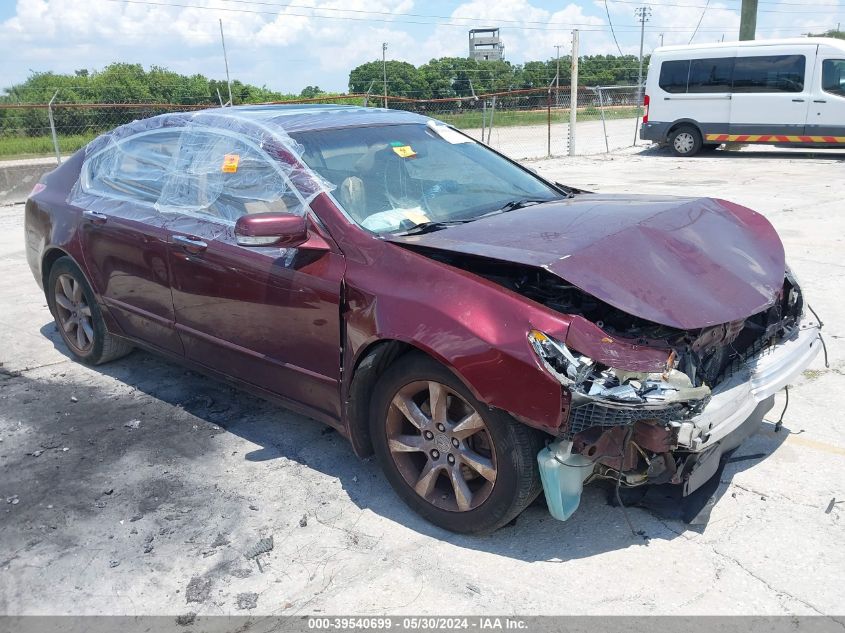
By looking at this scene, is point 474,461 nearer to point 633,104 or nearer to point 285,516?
point 285,516

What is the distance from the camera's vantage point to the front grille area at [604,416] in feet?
8.94

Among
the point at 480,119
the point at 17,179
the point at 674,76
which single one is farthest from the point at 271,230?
the point at 480,119

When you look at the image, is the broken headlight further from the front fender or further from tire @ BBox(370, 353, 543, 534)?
tire @ BBox(370, 353, 543, 534)

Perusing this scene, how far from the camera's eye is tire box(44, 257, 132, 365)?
5129 mm

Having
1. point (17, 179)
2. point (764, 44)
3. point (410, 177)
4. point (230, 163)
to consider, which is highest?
point (764, 44)

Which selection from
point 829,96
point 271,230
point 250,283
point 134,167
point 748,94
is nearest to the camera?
point 271,230

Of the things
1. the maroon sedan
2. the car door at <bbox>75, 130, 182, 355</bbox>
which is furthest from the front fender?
the car door at <bbox>75, 130, 182, 355</bbox>

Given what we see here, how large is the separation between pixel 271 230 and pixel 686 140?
17039mm

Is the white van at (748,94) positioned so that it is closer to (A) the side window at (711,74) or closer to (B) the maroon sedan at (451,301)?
(A) the side window at (711,74)

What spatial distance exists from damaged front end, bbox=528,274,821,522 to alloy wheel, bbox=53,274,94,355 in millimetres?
3718

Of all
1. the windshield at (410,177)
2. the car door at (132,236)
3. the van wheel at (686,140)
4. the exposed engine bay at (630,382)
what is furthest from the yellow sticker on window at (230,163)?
the van wheel at (686,140)

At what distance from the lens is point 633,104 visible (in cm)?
3141

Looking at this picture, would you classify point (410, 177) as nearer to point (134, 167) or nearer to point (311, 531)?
point (311, 531)

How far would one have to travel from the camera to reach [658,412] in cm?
275
